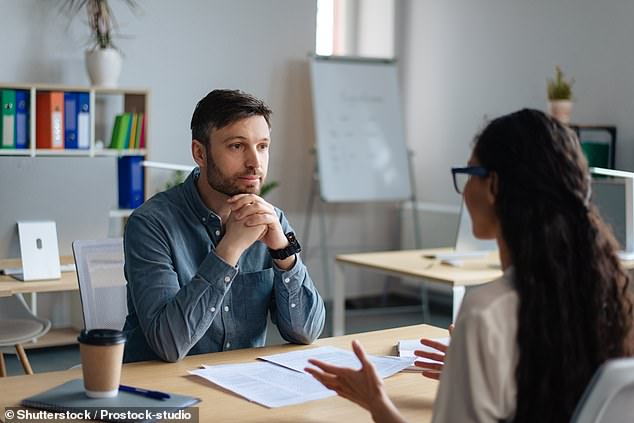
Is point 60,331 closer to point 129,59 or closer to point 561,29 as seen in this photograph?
point 129,59

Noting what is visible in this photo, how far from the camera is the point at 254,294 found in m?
2.32

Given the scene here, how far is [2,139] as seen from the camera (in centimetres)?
494

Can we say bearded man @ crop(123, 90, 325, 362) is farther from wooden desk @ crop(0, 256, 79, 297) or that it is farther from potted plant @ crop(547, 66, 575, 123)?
potted plant @ crop(547, 66, 575, 123)

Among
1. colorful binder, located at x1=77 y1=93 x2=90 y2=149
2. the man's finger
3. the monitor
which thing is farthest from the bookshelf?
the man's finger

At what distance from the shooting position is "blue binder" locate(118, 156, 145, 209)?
5.24m

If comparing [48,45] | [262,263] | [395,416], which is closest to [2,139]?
[48,45]

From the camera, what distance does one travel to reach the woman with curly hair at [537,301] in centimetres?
132

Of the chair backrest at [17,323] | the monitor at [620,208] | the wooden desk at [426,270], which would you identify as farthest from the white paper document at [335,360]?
the monitor at [620,208]

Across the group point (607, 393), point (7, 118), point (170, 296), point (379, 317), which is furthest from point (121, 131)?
point (607, 393)

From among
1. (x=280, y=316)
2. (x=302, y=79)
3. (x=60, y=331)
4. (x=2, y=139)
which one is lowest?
(x=60, y=331)

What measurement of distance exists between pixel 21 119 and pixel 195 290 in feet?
10.7

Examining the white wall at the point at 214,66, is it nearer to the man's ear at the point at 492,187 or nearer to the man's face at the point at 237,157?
the man's face at the point at 237,157

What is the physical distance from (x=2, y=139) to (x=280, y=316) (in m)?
3.16

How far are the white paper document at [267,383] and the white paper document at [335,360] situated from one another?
1.5 inches
